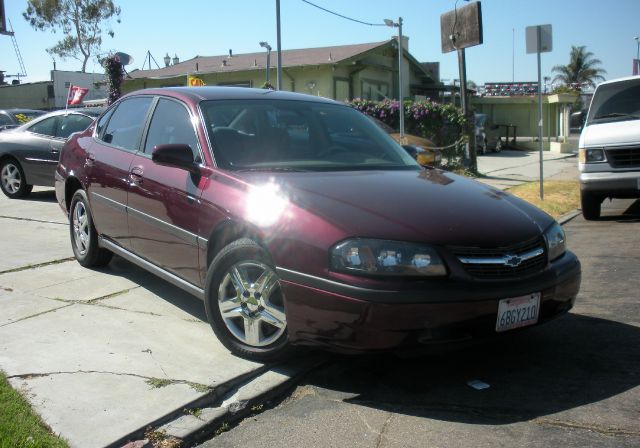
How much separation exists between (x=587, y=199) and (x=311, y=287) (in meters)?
7.42

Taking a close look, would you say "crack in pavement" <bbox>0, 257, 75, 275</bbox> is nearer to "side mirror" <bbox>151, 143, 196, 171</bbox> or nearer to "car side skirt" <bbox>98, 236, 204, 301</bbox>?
"car side skirt" <bbox>98, 236, 204, 301</bbox>

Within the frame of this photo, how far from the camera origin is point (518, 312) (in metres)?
3.63

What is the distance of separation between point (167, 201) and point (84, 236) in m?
1.97

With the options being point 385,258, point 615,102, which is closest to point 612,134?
point 615,102

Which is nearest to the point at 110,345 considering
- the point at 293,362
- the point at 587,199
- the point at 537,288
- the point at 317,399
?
the point at 293,362

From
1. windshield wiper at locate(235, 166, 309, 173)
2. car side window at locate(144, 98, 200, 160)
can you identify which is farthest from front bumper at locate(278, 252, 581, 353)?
car side window at locate(144, 98, 200, 160)

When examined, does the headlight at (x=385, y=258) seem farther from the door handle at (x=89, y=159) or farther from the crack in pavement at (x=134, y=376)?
the door handle at (x=89, y=159)

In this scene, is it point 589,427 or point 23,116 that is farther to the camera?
point 23,116

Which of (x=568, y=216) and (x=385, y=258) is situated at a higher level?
(x=385, y=258)

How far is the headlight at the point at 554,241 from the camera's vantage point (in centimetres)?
395

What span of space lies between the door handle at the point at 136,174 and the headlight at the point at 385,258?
213cm

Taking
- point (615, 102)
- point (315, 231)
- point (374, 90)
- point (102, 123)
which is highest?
point (374, 90)

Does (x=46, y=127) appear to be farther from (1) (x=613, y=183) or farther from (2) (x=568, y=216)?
(1) (x=613, y=183)

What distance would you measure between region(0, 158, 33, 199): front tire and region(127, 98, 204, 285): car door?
6210 millimetres
